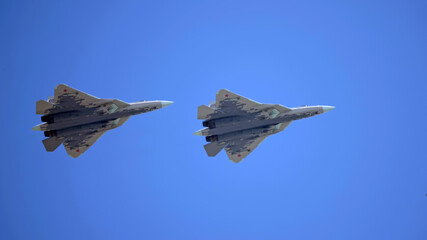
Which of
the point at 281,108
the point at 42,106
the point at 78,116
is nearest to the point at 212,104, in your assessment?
the point at 281,108

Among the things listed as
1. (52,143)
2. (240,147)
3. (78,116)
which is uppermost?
(78,116)

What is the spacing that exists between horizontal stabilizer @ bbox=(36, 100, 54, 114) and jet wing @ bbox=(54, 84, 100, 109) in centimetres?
95

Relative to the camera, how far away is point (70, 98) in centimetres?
6031

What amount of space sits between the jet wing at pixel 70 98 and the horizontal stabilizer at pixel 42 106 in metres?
0.95

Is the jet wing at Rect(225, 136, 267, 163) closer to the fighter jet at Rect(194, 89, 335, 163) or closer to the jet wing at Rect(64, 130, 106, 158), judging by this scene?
the fighter jet at Rect(194, 89, 335, 163)

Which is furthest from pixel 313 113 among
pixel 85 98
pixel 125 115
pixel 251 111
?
pixel 85 98

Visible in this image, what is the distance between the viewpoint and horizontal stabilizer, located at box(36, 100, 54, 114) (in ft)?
197

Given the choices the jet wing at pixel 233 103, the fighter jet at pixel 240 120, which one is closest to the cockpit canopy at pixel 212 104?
the fighter jet at pixel 240 120

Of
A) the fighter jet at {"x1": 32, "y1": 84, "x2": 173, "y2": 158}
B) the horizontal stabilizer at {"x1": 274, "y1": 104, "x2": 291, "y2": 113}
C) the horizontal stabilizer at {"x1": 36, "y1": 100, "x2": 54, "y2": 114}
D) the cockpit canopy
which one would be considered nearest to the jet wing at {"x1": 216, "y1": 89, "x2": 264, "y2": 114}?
the cockpit canopy

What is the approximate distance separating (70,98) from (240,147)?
869 inches

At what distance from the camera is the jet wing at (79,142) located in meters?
66.5

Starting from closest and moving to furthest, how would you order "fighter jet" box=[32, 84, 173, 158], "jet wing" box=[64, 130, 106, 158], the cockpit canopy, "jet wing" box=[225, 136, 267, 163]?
"fighter jet" box=[32, 84, 173, 158]
the cockpit canopy
"jet wing" box=[64, 130, 106, 158]
"jet wing" box=[225, 136, 267, 163]

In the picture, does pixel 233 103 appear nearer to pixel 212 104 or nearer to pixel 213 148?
pixel 212 104

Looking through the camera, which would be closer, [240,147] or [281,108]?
[281,108]
